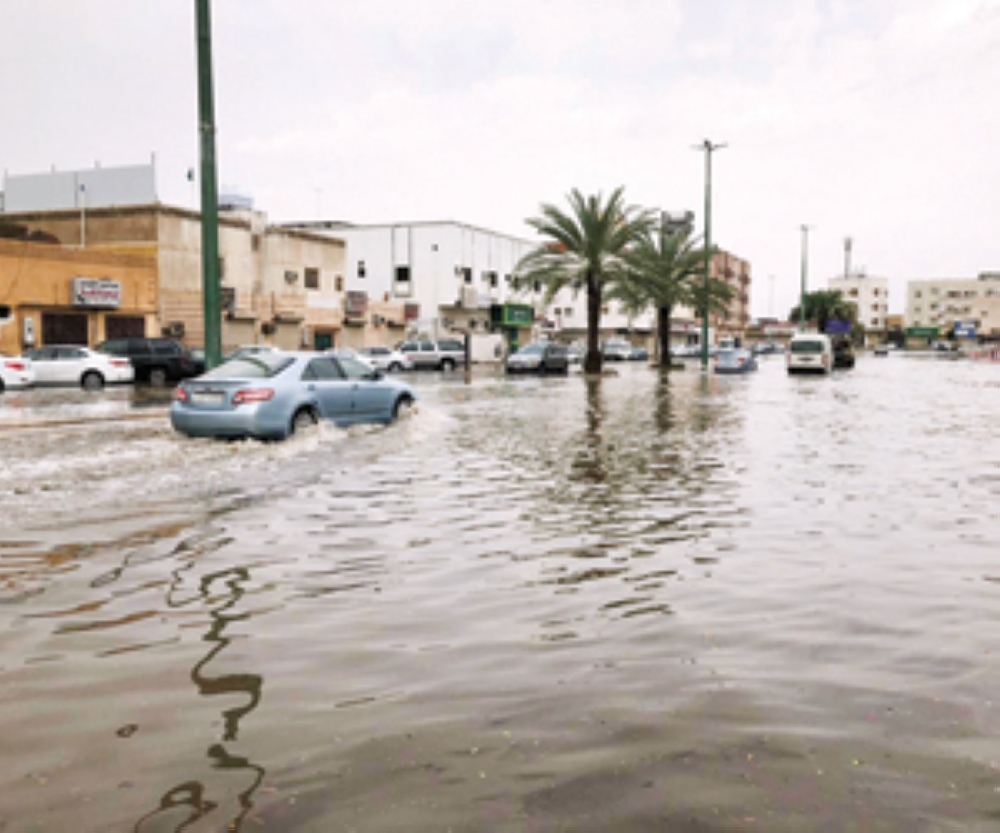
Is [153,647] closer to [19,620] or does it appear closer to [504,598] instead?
[19,620]

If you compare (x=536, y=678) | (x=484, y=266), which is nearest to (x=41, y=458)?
(x=536, y=678)

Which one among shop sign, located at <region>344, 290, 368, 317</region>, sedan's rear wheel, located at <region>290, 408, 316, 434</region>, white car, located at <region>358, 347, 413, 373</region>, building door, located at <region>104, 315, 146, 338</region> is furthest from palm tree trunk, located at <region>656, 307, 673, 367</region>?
sedan's rear wheel, located at <region>290, 408, 316, 434</region>

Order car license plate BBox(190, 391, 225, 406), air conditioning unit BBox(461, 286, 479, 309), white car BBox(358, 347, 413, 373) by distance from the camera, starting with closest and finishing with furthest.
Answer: car license plate BBox(190, 391, 225, 406), white car BBox(358, 347, 413, 373), air conditioning unit BBox(461, 286, 479, 309)

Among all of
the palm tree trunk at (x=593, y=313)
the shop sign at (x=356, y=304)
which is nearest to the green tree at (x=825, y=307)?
the shop sign at (x=356, y=304)

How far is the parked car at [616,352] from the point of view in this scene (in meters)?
72.2

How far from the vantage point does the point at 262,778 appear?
3.28m

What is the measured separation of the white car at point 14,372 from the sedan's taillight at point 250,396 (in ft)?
61.0

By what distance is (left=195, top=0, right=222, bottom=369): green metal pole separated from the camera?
16.0m

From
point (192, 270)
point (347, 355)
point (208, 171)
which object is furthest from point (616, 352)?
point (208, 171)

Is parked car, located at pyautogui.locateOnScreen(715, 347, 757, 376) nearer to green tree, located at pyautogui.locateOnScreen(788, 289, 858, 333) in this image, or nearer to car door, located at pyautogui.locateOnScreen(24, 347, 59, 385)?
car door, located at pyautogui.locateOnScreen(24, 347, 59, 385)

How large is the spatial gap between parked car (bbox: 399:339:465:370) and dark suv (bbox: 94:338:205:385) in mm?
17522

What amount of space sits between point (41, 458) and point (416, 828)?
1097 cm

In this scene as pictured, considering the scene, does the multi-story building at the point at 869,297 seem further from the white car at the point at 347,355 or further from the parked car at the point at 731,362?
the white car at the point at 347,355

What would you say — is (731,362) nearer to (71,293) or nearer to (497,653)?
(71,293)
